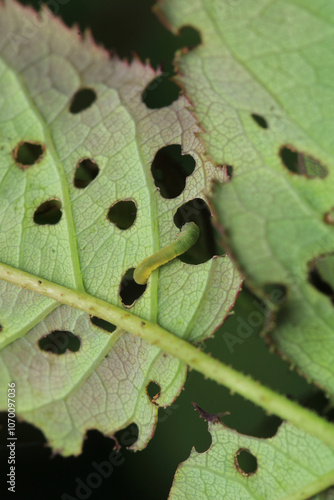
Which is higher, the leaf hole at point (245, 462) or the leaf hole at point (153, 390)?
the leaf hole at point (153, 390)

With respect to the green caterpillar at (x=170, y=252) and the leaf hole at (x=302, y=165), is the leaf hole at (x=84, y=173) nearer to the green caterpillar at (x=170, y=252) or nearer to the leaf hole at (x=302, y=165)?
the green caterpillar at (x=170, y=252)

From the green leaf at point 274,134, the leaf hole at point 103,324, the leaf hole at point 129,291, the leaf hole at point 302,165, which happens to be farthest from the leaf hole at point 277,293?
the leaf hole at point 103,324

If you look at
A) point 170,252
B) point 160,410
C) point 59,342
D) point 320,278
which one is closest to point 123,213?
point 170,252

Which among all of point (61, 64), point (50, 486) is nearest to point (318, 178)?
point (61, 64)

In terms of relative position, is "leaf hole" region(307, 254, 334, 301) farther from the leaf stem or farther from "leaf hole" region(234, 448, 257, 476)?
"leaf hole" region(234, 448, 257, 476)

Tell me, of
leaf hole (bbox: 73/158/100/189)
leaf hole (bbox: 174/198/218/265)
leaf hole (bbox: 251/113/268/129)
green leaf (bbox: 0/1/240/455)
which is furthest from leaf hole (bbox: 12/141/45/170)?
leaf hole (bbox: 251/113/268/129)

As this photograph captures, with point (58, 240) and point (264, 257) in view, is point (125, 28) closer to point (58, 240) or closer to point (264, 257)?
point (58, 240)

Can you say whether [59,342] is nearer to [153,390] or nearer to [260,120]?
[153,390]
